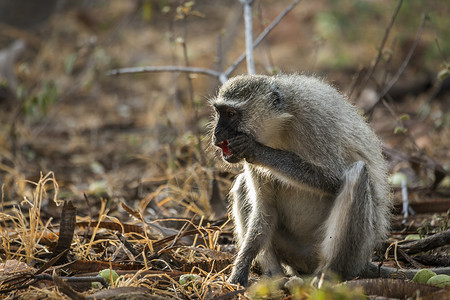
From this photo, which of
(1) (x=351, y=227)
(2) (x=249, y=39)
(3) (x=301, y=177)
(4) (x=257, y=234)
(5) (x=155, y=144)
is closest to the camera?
(1) (x=351, y=227)

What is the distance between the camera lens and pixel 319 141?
11.8ft

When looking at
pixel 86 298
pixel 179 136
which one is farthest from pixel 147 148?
pixel 86 298

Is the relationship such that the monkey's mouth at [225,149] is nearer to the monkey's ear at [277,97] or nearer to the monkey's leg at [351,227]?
the monkey's ear at [277,97]

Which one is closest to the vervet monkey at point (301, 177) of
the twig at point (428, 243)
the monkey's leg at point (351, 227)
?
the monkey's leg at point (351, 227)

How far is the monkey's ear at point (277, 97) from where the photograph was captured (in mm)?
3715

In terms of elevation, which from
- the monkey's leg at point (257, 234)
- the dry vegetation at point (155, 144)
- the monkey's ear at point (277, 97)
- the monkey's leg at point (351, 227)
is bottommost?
the dry vegetation at point (155, 144)

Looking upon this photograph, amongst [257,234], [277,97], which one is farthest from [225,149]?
[257,234]

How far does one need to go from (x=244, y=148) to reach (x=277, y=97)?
440mm

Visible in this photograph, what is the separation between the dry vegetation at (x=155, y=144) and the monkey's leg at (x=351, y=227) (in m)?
0.41

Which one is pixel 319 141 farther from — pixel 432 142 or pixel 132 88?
pixel 132 88

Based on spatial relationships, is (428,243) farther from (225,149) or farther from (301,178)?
(225,149)

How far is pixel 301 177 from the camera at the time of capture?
3494mm

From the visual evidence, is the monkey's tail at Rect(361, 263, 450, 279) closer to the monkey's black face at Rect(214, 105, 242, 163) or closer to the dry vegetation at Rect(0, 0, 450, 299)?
the dry vegetation at Rect(0, 0, 450, 299)

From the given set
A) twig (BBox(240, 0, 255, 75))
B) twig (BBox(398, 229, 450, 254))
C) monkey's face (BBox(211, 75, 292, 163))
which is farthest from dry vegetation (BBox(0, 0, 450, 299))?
monkey's face (BBox(211, 75, 292, 163))
